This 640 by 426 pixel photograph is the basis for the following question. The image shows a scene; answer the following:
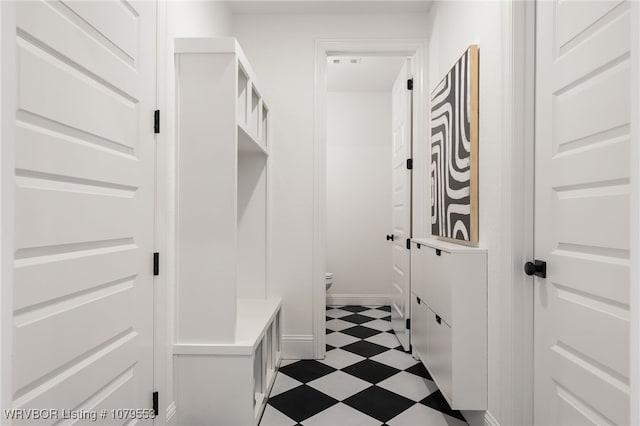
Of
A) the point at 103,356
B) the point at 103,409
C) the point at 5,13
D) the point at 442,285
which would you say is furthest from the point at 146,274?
the point at 442,285

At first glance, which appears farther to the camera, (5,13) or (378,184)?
(378,184)

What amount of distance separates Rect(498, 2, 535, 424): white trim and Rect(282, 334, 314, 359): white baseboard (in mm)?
1571

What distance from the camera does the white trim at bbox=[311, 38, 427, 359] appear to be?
2.84 m

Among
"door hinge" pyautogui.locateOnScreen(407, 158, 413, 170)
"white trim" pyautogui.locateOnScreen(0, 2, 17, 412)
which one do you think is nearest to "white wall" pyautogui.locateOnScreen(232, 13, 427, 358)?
"door hinge" pyautogui.locateOnScreen(407, 158, 413, 170)

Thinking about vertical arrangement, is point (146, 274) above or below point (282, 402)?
above

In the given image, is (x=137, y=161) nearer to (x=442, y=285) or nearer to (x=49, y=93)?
(x=49, y=93)

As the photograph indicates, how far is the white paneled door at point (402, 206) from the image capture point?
116 inches

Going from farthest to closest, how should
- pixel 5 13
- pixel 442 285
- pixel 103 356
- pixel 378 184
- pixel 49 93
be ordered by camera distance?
1. pixel 378 184
2. pixel 442 285
3. pixel 103 356
4. pixel 49 93
5. pixel 5 13

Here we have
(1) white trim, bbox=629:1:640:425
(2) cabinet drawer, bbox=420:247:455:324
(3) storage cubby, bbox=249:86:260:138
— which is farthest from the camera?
(3) storage cubby, bbox=249:86:260:138

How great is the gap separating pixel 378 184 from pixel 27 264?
12.7ft

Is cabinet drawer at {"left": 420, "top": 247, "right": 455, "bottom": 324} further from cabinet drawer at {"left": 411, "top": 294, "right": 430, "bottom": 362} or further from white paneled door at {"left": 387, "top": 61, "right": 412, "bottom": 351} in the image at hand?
white paneled door at {"left": 387, "top": 61, "right": 412, "bottom": 351}

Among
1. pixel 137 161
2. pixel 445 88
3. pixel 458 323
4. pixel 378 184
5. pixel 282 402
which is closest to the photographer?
pixel 137 161

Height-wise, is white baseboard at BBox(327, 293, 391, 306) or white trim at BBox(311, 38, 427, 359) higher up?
white trim at BBox(311, 38, 427, 359)

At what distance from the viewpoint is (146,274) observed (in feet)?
4.89
